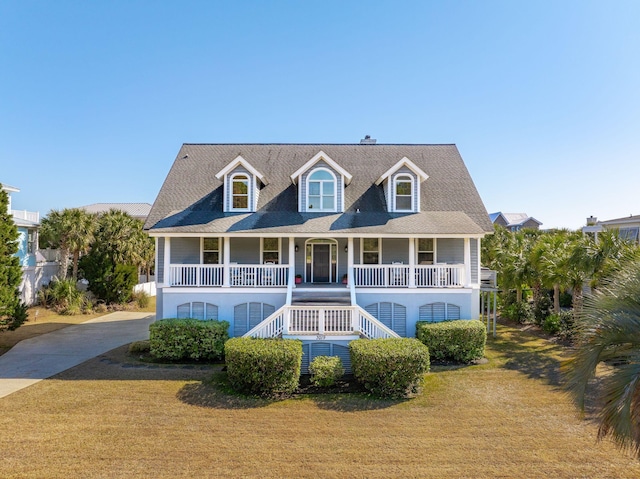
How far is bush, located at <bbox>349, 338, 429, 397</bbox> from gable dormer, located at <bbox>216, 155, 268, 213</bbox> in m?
9.64

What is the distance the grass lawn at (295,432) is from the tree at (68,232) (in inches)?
678

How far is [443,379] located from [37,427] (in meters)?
11.8

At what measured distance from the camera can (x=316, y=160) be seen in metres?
16.7

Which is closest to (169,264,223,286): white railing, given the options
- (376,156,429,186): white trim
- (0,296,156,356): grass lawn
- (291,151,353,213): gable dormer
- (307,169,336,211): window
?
(291,151,353,213): gable dormer

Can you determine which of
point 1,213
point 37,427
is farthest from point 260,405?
point 1,213

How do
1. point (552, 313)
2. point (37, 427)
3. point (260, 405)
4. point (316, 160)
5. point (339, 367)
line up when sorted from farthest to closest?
point (552, 313), point (316, 160), point (339, 367), point (260, 405), point (37, 427)

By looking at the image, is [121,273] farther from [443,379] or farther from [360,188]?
[443,379]

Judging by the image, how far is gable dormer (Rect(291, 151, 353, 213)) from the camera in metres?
16.8

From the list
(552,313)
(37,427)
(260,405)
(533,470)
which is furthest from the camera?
(552,313)

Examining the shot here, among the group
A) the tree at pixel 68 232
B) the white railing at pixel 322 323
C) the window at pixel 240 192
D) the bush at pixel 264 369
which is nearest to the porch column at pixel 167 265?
the window at pixel 240 192

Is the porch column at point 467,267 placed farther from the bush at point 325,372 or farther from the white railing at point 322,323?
the bush at point 325,372

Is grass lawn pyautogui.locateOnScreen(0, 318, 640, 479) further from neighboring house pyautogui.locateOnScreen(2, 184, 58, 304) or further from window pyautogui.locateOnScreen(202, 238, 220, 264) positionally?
neighboring house pyautogui.locateOnScreen(2, 184, 58, 304)

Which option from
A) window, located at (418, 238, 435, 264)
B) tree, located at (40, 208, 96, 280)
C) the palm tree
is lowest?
the palm tree

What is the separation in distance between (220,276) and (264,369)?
5881 millimetres
